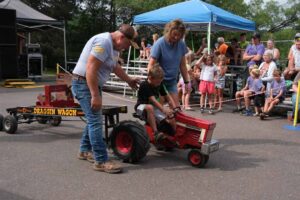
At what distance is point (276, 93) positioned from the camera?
33.8 ft

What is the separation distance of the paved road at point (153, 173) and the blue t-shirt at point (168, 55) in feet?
4.01

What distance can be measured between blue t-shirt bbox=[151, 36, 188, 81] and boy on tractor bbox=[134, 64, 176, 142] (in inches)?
11.8

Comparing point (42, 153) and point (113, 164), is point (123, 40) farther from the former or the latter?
point (42, 153)

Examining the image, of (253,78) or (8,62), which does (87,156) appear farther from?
(8,62)

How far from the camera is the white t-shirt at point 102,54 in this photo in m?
5.01

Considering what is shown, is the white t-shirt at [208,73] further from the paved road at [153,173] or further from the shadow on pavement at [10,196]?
the shadow on pavement at [10,196]

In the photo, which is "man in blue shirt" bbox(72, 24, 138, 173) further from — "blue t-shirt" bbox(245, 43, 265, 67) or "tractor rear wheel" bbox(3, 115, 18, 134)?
"blue t-shirt" bbox(245, 43, 265, 67)

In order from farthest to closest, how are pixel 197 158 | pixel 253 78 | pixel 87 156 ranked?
pixel 253 78 → pixel 87 156 → pixel 197 158

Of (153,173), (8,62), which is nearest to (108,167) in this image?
(153,173)

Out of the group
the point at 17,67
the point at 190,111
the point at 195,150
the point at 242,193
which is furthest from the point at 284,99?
the point at 17,67

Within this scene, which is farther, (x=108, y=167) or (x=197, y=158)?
(x=197, y=158)

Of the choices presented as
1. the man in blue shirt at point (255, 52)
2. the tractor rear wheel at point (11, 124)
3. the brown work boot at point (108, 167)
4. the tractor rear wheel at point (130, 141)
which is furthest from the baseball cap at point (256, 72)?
the brown work boot at point (108, 167)

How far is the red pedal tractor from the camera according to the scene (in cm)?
564

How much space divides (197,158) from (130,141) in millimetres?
916
